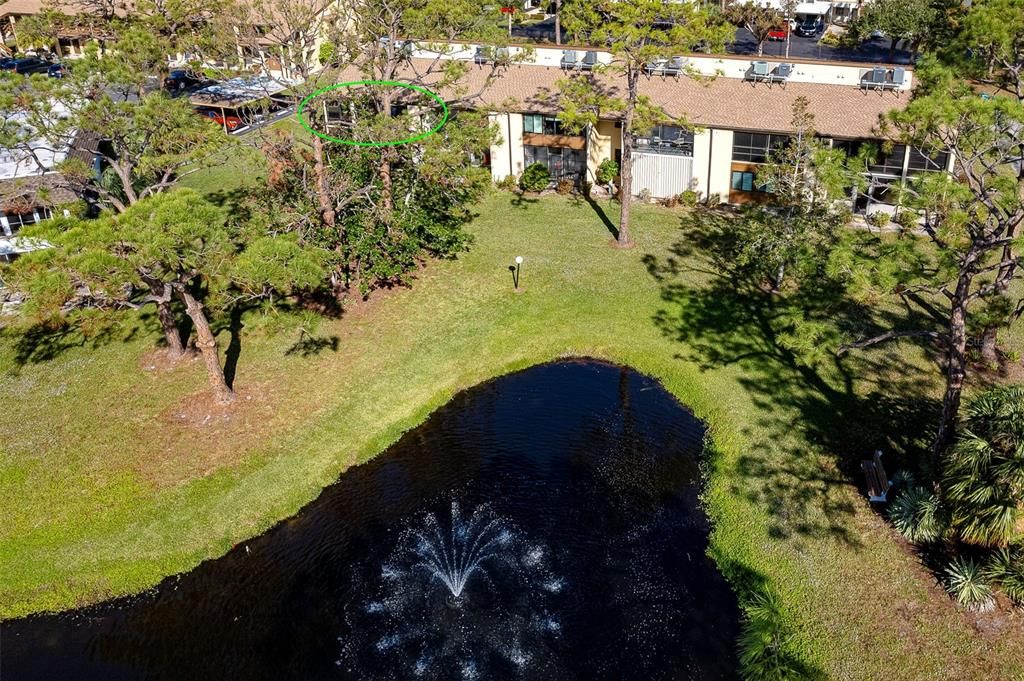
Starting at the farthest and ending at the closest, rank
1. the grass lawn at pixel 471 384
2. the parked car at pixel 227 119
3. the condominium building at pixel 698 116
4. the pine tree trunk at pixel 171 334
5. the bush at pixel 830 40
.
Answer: the bush at pixel 830 40 → the parked car at pixel 227 119 → the condominium building at pixel 698 116 → the pine tree trunk at pixel 171 334 → the grass lawn at pixel 471 384

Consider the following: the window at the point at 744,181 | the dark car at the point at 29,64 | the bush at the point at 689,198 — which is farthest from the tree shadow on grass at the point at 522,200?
the dark car at the point at 29,64

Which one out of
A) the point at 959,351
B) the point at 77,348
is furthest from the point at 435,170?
the point at 959,351

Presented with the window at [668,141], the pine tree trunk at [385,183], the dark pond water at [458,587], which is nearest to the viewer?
the dark pond water at [458,587]

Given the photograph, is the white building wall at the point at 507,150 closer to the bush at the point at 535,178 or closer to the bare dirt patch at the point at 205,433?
the bush at the point at 535,178

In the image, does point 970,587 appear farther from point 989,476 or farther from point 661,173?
point 661,173

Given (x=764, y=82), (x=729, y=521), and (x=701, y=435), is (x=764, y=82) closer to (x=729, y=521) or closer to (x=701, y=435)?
(x=701, y=435)

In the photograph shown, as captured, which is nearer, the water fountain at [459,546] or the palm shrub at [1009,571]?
the palm shrub at [1009,571]

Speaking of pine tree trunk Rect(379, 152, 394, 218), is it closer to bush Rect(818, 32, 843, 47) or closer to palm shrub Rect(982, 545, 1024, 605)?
palm shrub Rect(982, 545, 1024, 605)

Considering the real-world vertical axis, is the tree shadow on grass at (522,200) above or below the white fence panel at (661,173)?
below
